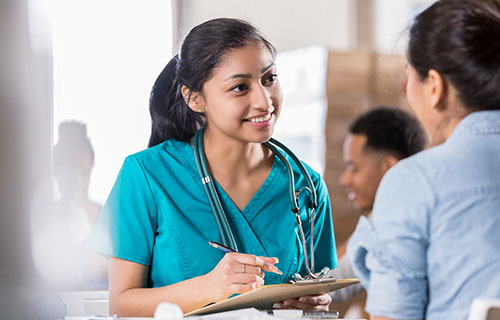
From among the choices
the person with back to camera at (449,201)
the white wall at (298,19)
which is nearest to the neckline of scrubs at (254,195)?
the person with back to camera at (449,201)

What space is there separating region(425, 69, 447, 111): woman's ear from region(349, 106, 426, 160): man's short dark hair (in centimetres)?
128

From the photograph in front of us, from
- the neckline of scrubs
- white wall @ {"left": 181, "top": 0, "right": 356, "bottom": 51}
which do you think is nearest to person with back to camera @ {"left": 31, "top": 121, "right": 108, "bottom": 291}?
the neckline of scrubs

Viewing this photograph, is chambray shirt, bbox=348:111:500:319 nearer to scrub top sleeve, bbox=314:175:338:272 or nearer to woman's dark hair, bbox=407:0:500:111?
woman's dark hair, bbox=407:0:500:111

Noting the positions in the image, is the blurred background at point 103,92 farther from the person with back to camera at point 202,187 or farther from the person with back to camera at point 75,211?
the person with back to camera at point 202,187

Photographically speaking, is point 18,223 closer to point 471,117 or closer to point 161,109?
point 471,117

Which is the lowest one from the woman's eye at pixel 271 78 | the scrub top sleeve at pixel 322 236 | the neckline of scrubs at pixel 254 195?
the scrub top sleeve at pixel 322 236

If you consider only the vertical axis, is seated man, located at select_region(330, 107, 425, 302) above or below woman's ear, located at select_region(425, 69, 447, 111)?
below

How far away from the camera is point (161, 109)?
132 cm

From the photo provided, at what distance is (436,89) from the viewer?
74cm

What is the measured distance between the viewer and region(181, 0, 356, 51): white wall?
2.97 metres

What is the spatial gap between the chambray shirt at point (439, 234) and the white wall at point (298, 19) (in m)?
2.20

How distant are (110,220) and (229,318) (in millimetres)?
425

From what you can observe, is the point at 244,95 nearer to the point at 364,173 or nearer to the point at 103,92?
the point at 103,92

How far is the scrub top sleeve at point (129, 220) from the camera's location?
115 cm
